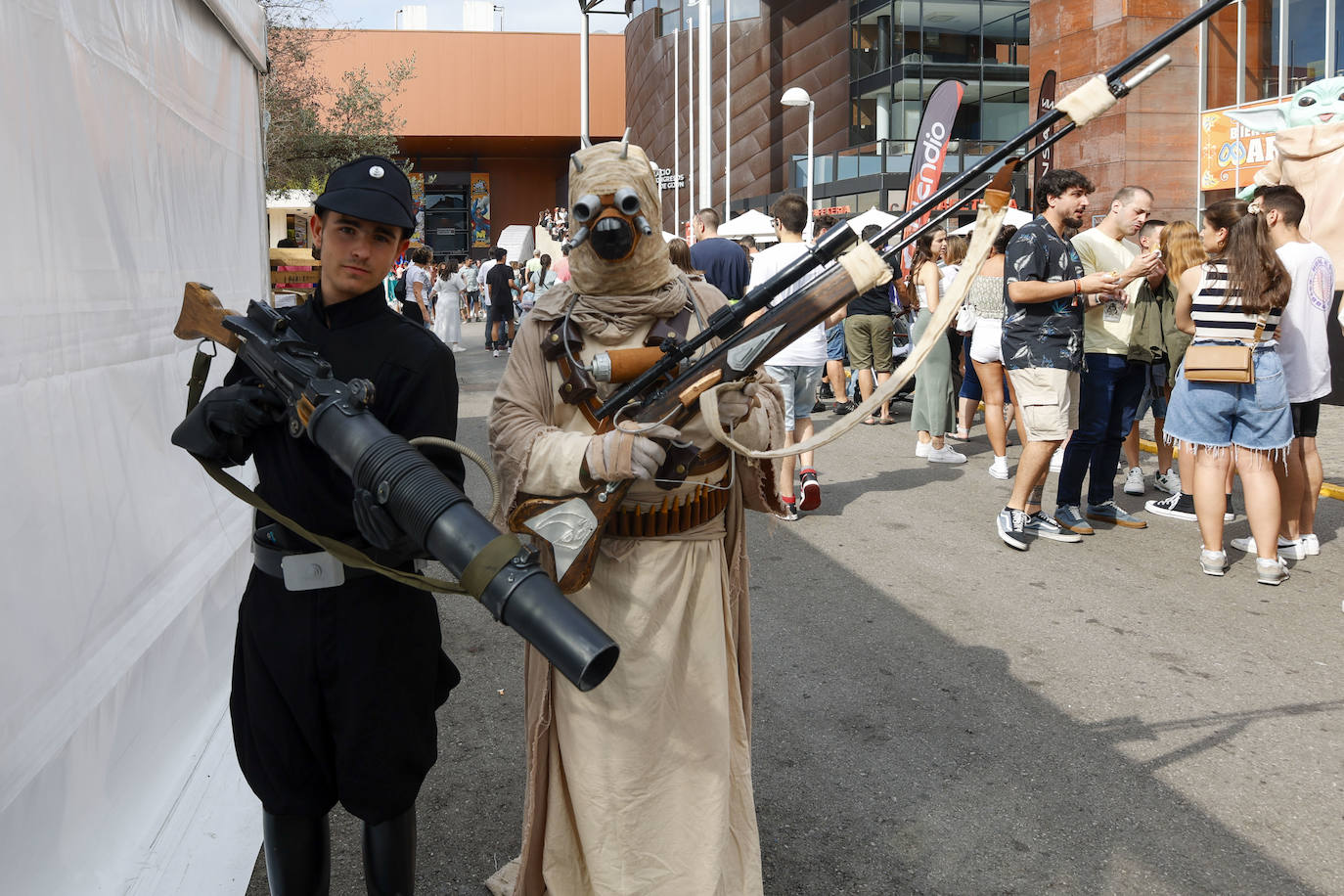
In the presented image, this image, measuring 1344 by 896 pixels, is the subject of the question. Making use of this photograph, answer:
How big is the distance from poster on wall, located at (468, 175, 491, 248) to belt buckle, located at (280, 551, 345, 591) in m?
52.1

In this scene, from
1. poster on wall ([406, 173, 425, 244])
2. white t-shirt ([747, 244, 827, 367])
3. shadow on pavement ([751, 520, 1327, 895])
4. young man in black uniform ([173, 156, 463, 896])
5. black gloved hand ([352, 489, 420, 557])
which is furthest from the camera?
poster on wall ([406, 173, 425, 244])

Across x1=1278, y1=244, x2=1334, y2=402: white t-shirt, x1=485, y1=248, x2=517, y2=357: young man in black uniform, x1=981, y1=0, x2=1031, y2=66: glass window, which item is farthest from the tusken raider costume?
x1=981, y1=0, x2=1031, y2=66: glass window

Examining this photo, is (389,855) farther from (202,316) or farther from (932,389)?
(932,389)

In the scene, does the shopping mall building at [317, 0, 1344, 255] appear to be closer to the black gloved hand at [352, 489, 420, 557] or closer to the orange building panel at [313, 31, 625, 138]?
the orange building panel at [313, 31, 625, 138]

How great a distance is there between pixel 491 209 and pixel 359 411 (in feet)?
175

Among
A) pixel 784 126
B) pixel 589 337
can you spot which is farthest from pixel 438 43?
pixel 589 337

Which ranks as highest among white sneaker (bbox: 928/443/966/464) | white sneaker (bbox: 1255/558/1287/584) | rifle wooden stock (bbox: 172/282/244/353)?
rifle wooden stock (bbox: 172/282/244/353)

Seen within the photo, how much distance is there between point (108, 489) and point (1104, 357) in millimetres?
5494

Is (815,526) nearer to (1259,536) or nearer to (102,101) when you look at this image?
(1259,536)

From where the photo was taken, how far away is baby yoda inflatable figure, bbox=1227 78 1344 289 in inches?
225

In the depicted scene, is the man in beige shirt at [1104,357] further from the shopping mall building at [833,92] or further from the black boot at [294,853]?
the shopping mall building at [833,92]

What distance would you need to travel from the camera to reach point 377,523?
1.98 m

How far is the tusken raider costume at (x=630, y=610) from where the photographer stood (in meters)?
2.55

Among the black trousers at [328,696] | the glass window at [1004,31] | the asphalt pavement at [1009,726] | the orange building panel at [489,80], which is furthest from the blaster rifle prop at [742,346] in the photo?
the orange building panel at [489,80]
